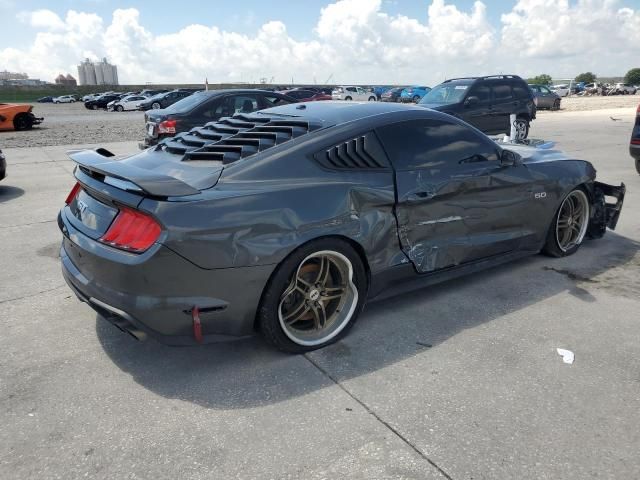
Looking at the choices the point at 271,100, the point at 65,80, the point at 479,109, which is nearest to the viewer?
the point at 271,100

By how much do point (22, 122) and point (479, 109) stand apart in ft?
56.1

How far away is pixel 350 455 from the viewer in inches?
94.2

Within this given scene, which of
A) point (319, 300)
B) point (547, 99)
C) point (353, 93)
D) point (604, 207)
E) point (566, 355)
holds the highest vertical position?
point (353, 93)

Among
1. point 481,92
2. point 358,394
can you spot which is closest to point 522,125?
point 481,92

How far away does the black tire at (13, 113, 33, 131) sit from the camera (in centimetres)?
1992

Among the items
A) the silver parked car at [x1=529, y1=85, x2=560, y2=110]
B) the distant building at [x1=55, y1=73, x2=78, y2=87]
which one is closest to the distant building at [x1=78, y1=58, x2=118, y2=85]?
the distant building at [x1=55, y1=73, x2=78, y2=87]

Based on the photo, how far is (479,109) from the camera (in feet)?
41.5

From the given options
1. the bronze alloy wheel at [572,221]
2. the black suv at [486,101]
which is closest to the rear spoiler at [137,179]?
the bronze alloy wheel at [572,221]

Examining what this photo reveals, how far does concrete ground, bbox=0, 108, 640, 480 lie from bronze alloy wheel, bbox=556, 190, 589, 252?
79 centimetres

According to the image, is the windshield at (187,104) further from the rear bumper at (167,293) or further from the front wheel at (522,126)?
the front wheel at (522,126)

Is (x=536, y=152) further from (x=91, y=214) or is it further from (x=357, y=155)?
(x=91, y=214)

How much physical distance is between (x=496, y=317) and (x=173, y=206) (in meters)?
2.43

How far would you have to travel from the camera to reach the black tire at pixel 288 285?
302cm

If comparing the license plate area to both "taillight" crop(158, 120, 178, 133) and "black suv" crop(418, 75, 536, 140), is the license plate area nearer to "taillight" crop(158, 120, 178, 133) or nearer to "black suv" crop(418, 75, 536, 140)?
"taillight" crop(158, 120, 178, 133)
